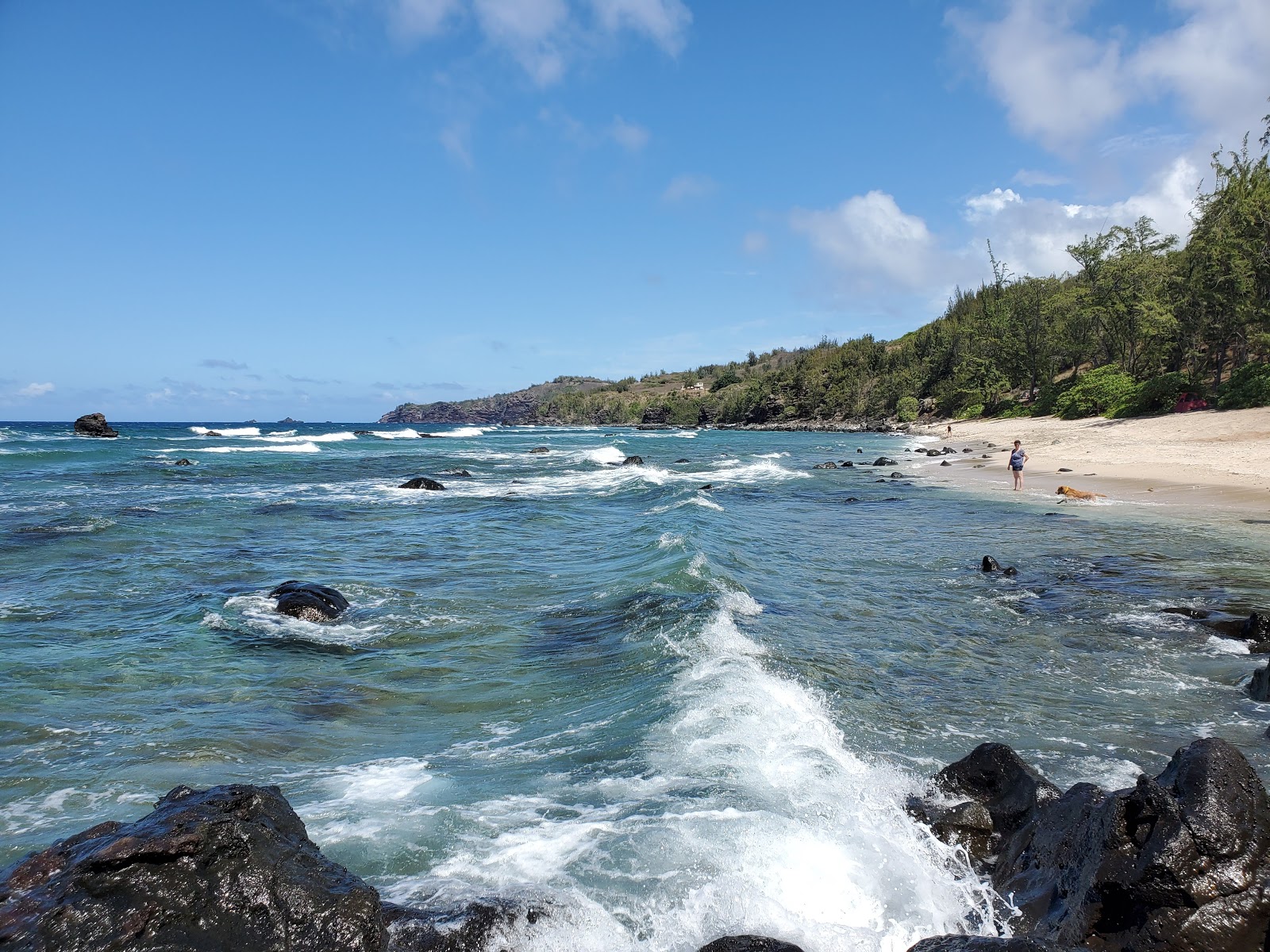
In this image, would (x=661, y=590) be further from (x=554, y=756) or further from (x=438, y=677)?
(x=554, y=756)

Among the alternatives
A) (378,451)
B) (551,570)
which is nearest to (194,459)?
(378,451)

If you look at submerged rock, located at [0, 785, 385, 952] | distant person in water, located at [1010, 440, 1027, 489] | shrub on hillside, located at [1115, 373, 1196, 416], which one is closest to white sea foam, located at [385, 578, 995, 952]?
submerged rock, located at [0, 785, 385, 952]

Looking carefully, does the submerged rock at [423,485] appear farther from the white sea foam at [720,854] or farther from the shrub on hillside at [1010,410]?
the shrub on hillside at [1010,410]

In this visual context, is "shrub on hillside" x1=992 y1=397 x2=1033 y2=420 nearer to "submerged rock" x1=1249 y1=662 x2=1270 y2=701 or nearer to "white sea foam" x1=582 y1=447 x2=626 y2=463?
"white sea foam" x1=582 y1=447 x2=626 y2=463

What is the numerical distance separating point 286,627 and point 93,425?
70115 mm

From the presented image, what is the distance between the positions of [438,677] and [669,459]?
133 feet

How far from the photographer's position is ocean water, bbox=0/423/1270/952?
4570mm

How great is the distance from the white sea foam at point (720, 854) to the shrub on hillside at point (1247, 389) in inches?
1511

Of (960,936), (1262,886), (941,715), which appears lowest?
(941,715)

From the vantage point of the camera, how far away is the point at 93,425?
63281 mm

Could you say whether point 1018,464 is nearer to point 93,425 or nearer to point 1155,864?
point 1155,864

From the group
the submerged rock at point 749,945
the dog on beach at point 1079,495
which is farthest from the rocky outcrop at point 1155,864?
the dog on beach at point 1079,495

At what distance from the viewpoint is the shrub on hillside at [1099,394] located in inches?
1763

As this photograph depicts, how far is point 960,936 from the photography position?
338 cm
